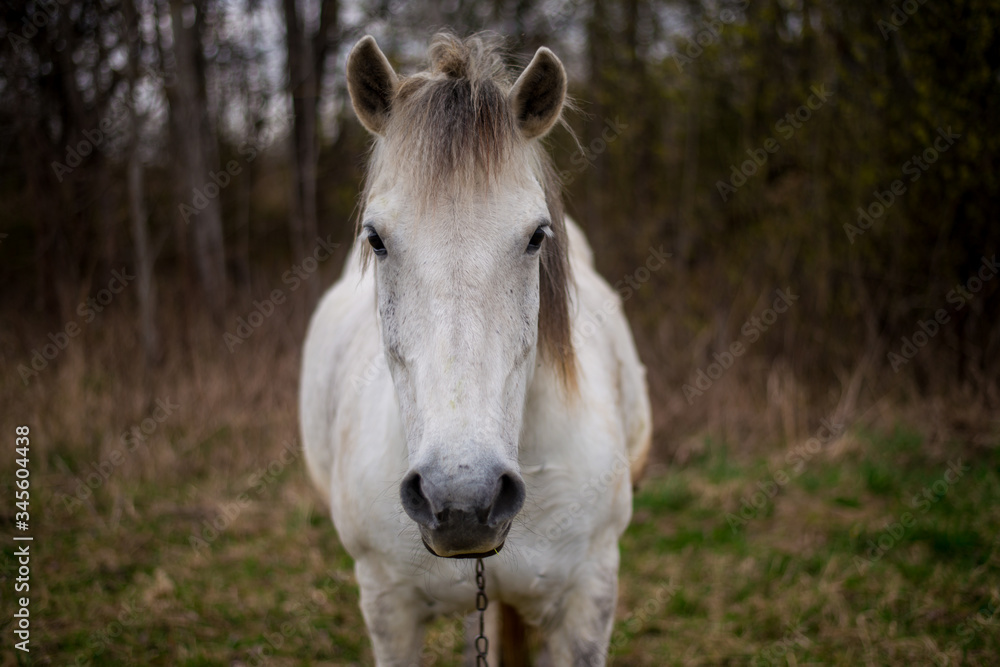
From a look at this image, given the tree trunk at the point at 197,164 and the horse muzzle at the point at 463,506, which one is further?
the tree trunk at the point at 197,164

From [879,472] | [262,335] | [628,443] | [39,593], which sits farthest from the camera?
[262,335]

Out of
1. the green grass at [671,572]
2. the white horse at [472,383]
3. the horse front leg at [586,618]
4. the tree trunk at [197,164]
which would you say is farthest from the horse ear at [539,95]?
the tree trunk at [197,164]

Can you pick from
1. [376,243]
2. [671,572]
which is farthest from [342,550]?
[376,243]

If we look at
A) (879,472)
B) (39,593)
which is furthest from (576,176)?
(39,593)

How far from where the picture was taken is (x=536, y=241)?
1.55 metres

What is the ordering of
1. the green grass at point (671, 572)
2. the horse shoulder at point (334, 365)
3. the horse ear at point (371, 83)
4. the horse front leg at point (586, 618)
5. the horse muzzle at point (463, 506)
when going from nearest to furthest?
the horse muzzle at point (463, 506) < the horse ear at point (371, 83) < the horse front leg at point (586, 618) < the horse shoulder at point (334, 365) < the green grass at point (671, 572)

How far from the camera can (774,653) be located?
2893mm

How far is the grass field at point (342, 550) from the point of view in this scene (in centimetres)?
303

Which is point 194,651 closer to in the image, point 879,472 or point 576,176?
point 879,472

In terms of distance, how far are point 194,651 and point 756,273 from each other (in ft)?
17.6

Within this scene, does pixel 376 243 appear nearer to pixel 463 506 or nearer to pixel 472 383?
pixel 472 383

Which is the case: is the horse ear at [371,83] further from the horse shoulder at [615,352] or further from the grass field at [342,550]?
the grass field at [342,550]

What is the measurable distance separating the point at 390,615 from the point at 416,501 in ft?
3.09

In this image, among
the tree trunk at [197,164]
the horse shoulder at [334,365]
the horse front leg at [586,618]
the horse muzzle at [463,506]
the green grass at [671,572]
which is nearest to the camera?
the horse muzzle at [463,506]
